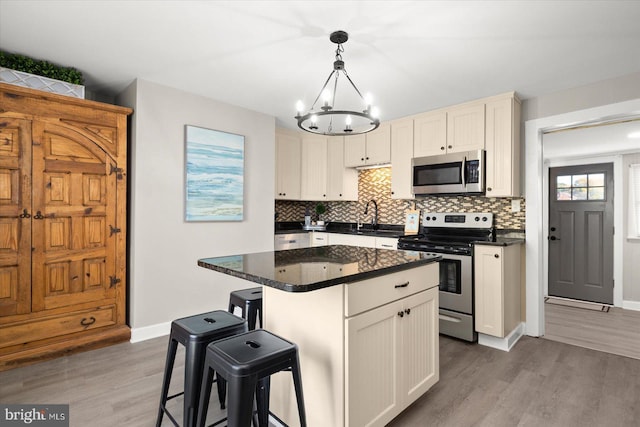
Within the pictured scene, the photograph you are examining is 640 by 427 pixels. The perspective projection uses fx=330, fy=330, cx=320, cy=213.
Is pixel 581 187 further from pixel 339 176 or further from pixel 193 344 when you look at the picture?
pixel 193 344

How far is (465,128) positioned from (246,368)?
10.6ft

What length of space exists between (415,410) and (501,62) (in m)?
2.59

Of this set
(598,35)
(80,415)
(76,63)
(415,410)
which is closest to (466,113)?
(598,35)

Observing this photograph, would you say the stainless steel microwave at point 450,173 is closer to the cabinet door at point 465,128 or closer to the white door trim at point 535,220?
the cabinet door at point 465,128

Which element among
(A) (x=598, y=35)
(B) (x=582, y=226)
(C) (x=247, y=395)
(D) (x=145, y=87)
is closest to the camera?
(C) (x=247, y=395)

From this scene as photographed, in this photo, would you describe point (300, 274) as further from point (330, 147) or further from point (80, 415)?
point (330, 147)

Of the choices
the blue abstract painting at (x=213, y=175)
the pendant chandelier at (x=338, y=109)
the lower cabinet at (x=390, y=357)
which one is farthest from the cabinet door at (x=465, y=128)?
the blue abstract painting at (x=213, y=175)

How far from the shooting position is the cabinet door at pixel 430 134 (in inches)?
143

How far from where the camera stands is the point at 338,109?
12.4 feet

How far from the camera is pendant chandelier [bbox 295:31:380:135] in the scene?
2.09 meters

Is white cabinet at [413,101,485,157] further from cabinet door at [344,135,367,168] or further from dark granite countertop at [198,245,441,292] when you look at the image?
dark granite countertop at [198,245,441,292]

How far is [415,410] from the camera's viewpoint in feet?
6.57

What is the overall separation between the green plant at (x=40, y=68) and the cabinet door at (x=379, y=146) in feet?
10.2

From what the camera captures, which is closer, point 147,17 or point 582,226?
point 147,17
